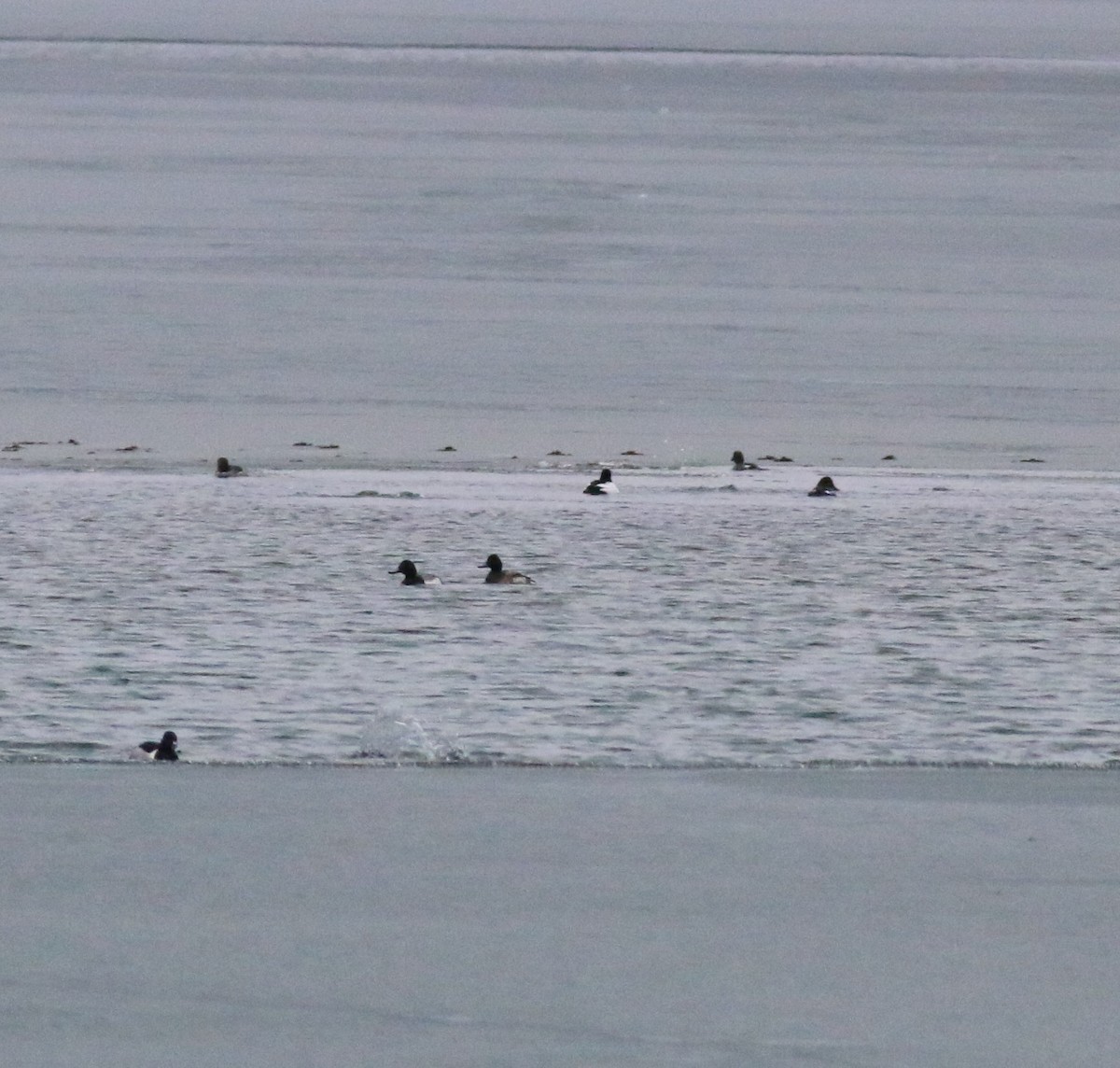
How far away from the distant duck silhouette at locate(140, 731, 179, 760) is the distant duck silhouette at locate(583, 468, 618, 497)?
18.8 ft

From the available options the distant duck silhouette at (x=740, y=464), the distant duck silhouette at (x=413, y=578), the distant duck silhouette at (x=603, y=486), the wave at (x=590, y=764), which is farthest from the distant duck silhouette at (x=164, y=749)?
the distant duck silhouette at (x=740, y=464)

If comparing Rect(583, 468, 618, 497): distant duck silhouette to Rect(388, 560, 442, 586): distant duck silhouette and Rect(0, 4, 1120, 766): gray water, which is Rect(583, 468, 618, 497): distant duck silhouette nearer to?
Rect(0, 4, 1120, 766): gray water

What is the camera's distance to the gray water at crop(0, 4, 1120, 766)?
20.8ft

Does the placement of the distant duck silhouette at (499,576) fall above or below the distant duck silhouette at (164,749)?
above

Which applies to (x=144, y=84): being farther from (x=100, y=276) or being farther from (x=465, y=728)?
(x=465, y=728)

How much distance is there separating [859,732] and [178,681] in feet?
6.10

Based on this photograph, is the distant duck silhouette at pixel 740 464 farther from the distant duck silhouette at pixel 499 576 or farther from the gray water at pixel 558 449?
the distant duck silhouette at pixel 499 576

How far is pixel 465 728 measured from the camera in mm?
5941

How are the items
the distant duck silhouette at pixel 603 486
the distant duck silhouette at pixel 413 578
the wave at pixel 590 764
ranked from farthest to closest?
1. the distant duck silhouette at pixel 603 486
2. the distant duck silhouette at pixel 413 578
3. the wave at pixel 590 764

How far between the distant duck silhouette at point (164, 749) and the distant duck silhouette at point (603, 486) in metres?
5.73

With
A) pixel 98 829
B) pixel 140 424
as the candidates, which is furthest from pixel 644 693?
pixel 140 424

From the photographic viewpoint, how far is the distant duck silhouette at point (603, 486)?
36.4 feet

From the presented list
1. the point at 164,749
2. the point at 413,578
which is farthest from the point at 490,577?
the point at 164,749

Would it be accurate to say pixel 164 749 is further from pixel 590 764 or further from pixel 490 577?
pixel 490 577
